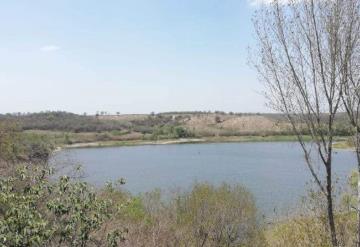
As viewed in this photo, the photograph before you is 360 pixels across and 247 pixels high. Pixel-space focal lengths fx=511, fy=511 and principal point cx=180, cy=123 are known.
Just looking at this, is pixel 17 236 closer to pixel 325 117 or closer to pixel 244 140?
pixel 325 117

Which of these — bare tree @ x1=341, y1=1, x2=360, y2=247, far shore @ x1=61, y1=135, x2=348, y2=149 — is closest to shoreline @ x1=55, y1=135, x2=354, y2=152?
far shore @ x1=61, y1=135, x2=348, y2=149

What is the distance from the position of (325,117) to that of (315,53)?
1276 millimetres

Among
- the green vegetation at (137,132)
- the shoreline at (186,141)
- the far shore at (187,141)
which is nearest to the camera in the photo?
the far shore at (187,141)

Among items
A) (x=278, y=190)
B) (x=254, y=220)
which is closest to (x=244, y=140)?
(x=278, y=190)

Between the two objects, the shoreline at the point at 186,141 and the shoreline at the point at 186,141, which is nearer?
the shoreline at the point at 186,141

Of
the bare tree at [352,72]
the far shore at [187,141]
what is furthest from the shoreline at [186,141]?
the bare tree at [352,72]

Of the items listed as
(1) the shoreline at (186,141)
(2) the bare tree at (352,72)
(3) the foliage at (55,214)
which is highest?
(2) the bare tree at (352,72)

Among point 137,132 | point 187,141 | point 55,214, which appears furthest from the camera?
point 137,132

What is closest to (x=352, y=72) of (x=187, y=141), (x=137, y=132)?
(x=187, y=141)

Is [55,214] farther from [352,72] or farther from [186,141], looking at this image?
[186,141]

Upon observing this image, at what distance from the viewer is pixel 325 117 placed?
10.1 m

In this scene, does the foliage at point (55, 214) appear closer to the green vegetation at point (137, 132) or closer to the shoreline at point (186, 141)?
the shoreline at point (186, 141)

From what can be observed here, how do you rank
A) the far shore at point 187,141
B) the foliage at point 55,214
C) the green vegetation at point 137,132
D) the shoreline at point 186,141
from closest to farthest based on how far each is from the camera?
1. the foliage at point 55,214
2. the far shore at point 187,141
3. the shoreline at point 186,141
4. the green vegetation at point 137,132

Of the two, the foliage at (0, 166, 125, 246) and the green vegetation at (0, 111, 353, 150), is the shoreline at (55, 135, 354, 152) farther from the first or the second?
the foliage at (0, 166, 125, 246)
